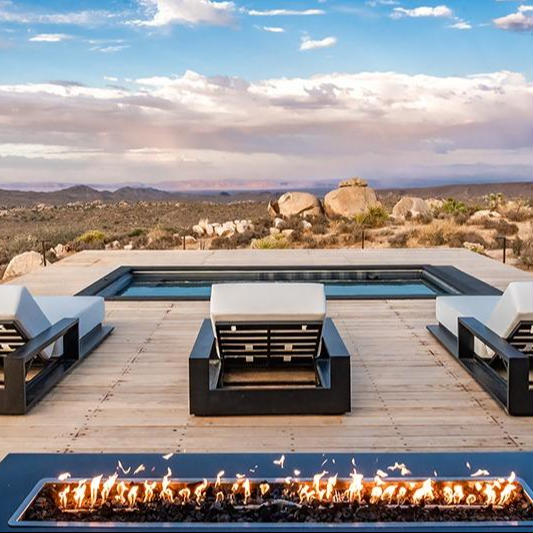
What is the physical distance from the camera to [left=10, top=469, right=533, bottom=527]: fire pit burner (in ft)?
7.28

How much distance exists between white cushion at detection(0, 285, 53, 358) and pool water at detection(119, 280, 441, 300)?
405 centimetres

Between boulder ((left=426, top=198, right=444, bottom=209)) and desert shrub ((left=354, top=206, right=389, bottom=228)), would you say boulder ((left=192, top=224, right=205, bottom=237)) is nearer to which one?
desert shrub ((left=354, top=206, right=389, bottom=228))

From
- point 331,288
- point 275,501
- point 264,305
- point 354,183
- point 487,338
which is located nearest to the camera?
point 275,501

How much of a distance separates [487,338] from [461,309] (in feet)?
3.29

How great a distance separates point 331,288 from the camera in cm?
877

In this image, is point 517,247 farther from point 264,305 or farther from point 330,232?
point 264,305

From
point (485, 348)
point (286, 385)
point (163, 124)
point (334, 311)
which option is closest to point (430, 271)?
point (334, 311)

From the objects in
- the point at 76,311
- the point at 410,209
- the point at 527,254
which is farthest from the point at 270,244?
the point at 410,209

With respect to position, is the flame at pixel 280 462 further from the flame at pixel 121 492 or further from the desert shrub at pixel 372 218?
the desert shrub at pixel 372 218

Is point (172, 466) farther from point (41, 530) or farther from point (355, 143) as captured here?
point (355, 143)

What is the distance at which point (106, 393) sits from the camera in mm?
4246

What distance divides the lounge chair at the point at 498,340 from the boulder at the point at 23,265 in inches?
396

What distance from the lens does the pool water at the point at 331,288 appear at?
27.9ft

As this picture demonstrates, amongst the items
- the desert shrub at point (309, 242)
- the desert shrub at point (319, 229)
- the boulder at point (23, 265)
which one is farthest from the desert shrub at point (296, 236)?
the boulder at point (23, 265)
